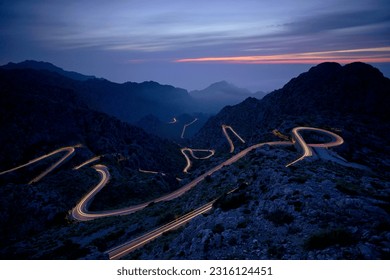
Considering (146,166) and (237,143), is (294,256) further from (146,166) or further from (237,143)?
(237,143)

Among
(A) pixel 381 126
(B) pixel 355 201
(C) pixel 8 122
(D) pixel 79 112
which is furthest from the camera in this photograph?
(D) pixel 79 112

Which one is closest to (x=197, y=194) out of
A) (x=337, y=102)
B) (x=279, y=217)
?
(x=279, y=217)

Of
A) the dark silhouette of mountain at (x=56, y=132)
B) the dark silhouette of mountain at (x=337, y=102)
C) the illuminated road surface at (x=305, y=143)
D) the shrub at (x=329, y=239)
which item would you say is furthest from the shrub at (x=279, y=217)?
the dark silhouette of mountain at (x=56, y=132)

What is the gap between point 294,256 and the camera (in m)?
14.4

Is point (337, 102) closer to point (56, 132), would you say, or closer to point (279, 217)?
point (279, 217)

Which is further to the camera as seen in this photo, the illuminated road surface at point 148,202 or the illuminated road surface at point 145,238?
the illuminated road surface at point 148,202

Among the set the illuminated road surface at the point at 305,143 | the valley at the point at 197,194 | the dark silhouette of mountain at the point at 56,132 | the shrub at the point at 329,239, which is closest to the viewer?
the shrub at the point at 329,239

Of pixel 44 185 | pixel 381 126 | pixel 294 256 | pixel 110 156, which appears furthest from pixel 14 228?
pixel 381 126

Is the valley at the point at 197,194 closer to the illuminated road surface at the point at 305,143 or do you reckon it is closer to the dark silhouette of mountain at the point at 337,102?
the illuminated road surface at the point at 305,143

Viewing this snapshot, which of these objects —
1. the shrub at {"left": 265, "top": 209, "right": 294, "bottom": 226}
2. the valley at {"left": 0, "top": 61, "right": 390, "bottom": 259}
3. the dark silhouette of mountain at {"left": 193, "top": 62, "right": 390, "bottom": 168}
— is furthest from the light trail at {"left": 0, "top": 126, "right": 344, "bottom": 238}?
the dark silhouette of mountain at {"left": 193, "top": 62, "right": 390, "bottom": 168}

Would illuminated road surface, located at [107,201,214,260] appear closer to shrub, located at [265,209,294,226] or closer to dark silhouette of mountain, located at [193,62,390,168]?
shrub, located at [265,209,294,226]

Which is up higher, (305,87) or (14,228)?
(305,87)

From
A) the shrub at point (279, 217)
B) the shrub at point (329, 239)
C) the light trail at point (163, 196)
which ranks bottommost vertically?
the light trail at point (163, 196)
